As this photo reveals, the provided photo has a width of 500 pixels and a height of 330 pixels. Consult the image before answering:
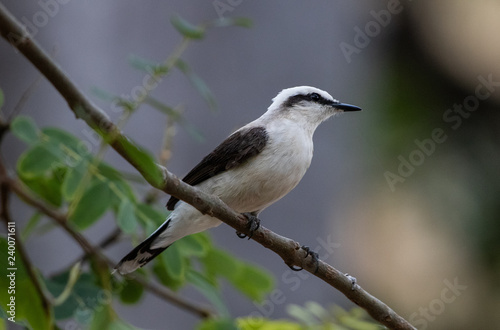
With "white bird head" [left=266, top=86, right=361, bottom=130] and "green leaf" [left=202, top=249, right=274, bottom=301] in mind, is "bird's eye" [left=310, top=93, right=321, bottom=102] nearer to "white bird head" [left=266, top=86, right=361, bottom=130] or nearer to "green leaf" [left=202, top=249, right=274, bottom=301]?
"white bird head" [left=266, top=86, right=361, bottom=130]

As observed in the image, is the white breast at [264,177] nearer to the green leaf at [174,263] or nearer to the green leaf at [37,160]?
the green leaf at [174,263]

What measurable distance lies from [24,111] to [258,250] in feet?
6.52

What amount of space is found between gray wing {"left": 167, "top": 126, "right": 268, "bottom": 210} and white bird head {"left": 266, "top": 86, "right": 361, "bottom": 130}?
37 cm

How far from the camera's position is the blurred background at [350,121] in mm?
Answer: 4973

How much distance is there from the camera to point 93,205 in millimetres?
2238

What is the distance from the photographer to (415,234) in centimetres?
632

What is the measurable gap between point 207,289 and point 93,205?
52cm
